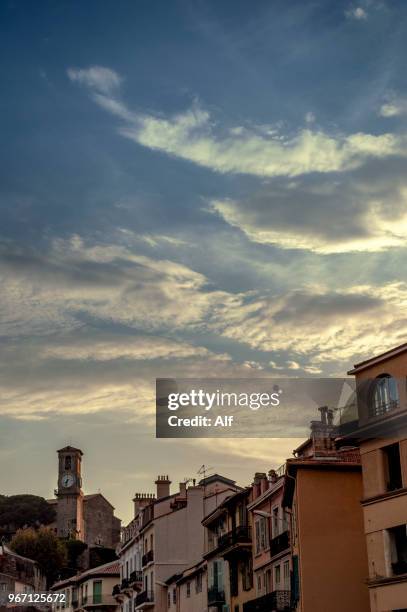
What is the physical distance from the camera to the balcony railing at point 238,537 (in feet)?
191

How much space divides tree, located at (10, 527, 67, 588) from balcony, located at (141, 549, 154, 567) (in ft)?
265

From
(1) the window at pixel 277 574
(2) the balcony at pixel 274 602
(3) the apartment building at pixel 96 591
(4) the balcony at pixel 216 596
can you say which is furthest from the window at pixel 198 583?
(3) the apartment building at pixel 96 591

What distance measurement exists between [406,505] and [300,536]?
949 cm

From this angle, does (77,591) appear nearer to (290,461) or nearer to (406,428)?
(290,461)

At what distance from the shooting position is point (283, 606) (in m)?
47.8

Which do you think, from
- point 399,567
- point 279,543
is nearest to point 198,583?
point 279,543

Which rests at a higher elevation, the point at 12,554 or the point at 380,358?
the point at 12,554

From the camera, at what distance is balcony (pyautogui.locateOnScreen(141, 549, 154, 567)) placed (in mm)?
79275

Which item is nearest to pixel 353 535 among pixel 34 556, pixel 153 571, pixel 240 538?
pixel 240 538

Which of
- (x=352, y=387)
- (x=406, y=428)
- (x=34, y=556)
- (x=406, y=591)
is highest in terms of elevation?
(x=34, y=556)

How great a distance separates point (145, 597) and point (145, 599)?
0.18 m

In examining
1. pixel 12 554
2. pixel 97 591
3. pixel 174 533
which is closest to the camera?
pixel 174 533

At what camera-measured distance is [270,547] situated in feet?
174

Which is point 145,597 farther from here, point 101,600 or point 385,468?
point 385,468
